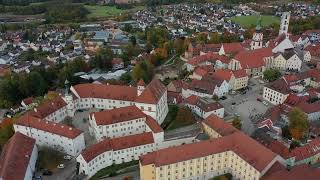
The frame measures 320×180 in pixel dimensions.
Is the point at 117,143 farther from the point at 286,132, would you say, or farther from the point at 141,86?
the point at 286,132

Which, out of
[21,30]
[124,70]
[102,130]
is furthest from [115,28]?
[102,130]

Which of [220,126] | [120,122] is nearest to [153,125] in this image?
[120,122]

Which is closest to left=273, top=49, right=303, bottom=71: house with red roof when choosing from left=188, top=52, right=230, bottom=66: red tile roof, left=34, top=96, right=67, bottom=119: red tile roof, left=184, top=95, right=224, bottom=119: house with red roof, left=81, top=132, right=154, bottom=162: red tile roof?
left=188, top=52, right=230, bottom=66: red tile roof

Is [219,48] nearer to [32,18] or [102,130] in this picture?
[102,130]

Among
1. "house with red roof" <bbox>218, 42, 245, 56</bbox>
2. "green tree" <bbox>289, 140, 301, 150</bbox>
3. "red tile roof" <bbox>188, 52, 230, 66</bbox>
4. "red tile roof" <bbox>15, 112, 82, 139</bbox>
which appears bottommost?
"green tree" <bbox>289, 140, 301, 150</bbox>

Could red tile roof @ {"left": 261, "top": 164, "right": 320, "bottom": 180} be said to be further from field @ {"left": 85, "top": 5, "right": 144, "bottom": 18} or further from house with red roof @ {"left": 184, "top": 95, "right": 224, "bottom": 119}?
field @ {"left": 85, "top": 5, "right": 144, "bottom": 18}
